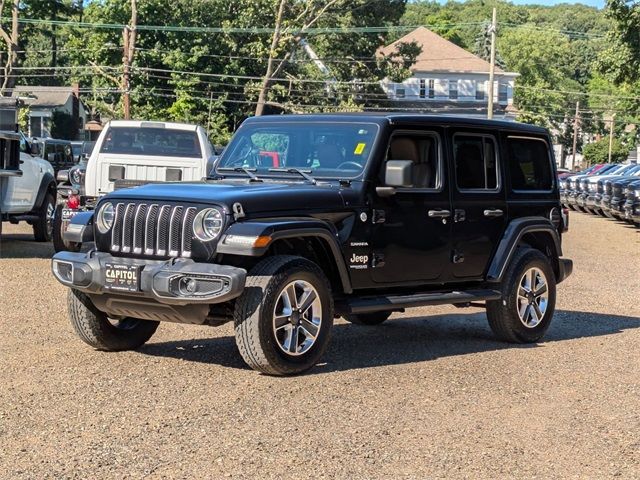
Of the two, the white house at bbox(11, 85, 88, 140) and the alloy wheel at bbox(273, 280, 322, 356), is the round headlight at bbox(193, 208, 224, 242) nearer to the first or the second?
the alloy wheel at bbox(273, 280, 322, 356)

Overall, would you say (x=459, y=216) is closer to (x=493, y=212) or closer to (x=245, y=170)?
(x=493, y=212)

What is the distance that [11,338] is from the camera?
31.9ft

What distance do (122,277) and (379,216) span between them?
6.82 ft

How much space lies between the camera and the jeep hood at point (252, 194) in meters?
7.92

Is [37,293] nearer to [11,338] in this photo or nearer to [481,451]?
[11,338]

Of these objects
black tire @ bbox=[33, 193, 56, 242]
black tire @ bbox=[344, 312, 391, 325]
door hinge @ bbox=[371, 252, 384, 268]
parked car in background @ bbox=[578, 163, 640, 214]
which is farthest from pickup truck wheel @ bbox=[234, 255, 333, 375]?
parked car in background @ bbox=[578, 163, 640, 214]

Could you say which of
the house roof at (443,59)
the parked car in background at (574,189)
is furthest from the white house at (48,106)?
the parked car in background at (574,189)

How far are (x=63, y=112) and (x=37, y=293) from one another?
59078 millimetres

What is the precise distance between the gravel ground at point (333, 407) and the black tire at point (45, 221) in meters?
7.81

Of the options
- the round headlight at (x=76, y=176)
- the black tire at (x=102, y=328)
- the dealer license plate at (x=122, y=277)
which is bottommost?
the black tire at (x=102, y=328)

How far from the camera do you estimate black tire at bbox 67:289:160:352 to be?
866 cm

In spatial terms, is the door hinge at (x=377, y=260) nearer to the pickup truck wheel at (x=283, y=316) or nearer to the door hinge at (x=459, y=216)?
the pickup truck wheel at (x=283, y=316)

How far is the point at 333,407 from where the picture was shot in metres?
7.20

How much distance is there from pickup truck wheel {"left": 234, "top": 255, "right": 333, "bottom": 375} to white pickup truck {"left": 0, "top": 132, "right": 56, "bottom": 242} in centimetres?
863
